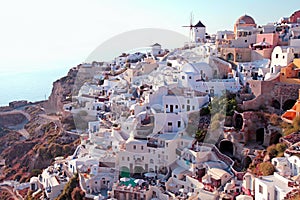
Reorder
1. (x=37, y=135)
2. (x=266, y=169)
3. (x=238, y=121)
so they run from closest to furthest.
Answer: (x=266, y=169) < (x=238, y=121) < (x=37, y=135)

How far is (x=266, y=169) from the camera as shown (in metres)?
13.9

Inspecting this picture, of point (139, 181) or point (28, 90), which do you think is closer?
point (139, 181)

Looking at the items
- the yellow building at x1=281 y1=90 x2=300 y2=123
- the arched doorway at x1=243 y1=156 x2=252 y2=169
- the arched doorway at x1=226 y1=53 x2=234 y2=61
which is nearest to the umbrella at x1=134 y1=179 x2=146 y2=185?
the arched doorway at x1=243 y1=156 x2=252 y2=169

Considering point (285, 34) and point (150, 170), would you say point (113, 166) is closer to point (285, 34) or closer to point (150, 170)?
point (150, 170)

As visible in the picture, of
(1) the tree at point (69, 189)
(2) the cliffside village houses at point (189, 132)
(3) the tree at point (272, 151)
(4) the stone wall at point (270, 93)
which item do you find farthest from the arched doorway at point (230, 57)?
(1) the tree at point (69, 189)

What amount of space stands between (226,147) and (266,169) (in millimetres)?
4037

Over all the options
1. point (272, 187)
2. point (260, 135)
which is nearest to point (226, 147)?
point (260, 135)

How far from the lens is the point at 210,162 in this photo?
1648 centimetres

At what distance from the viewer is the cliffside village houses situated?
1499cm

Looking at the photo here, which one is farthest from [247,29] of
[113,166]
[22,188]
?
[22,188]

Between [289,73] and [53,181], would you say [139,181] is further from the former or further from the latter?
[289,73]

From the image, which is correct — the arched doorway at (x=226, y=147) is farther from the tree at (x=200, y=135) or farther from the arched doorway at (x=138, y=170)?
the arched doorway at (x=138, y=170)

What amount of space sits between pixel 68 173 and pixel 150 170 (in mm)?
4955

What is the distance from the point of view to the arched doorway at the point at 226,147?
17.7 meters
